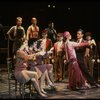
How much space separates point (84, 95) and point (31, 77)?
67.0 inches

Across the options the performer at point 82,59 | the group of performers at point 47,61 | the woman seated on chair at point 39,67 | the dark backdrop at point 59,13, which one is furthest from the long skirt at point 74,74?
the dark backdrop at point 59,13

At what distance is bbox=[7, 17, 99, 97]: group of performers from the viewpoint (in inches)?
444

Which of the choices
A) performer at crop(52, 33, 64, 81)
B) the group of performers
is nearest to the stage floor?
the group of performers

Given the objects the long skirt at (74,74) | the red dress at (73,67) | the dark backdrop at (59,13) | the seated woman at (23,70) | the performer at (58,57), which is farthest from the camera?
the dark backdrop at (59,13)

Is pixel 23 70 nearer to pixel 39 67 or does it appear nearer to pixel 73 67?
pixel 39 67

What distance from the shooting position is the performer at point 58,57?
1462 cm

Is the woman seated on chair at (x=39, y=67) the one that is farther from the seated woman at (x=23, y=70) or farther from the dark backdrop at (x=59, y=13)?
the dark backdrop at (x=59, y=13)

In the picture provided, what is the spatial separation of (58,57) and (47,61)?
0.40 metres

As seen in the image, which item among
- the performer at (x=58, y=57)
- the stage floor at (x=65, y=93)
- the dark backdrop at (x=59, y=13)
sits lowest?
the stage floor at (x=65, y=93)

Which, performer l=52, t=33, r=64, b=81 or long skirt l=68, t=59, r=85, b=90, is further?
performer l=52, t=33, r=64, b=81

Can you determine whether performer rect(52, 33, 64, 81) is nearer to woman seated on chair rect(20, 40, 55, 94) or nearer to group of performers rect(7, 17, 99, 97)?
group of performers rect(7, 17, 99, 97)

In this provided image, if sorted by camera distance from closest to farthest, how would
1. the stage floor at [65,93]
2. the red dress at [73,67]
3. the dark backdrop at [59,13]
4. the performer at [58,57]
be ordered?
the stage floor at [65,93] → the red dress at [73,67] → the performer at [58,57] → the dark backdrop at [59,13]

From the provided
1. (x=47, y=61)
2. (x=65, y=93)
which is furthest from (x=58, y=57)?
(x=65, y=93)

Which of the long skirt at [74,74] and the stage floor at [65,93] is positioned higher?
the long skirt at [74,74]
